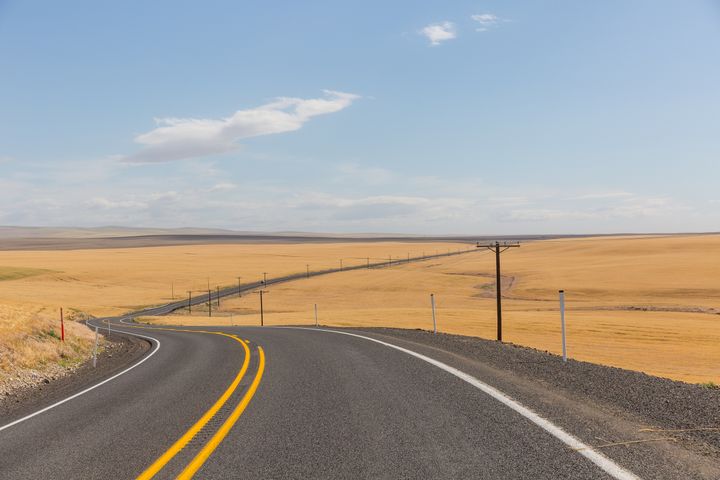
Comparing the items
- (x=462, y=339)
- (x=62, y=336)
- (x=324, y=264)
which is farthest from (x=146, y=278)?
(x=462, y=339)

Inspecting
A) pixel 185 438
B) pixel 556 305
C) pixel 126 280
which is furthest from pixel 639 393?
pixel 126 280

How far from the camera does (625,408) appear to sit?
6.84m

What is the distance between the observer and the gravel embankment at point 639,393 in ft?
19.2

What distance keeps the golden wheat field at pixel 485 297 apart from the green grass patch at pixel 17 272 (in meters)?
0.18

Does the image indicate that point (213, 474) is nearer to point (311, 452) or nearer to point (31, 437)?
point (311, 452)

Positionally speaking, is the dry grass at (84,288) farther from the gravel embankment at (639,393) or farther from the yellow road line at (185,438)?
the gravel embankment at (639,393)

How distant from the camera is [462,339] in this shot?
17188mm

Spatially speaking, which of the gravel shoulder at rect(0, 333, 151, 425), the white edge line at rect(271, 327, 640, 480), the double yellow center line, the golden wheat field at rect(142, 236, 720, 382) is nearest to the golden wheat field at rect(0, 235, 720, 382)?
the golden wheat field at rect(142, 236, 720, 382)

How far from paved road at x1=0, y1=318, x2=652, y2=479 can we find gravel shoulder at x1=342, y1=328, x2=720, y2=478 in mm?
525

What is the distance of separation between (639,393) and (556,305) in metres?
58.5

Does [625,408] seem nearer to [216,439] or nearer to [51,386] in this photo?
[216,439]

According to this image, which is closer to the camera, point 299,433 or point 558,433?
point 558,433

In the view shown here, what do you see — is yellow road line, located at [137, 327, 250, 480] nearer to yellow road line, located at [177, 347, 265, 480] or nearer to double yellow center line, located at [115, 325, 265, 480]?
double yellow center line, located at [115, 325, 265, 480]

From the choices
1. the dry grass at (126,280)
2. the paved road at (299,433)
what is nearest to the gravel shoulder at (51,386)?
the paved road at (299,433)
